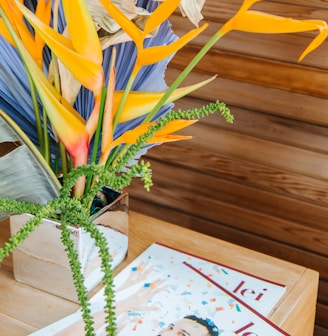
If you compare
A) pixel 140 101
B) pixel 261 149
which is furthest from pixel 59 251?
pixel 261 149

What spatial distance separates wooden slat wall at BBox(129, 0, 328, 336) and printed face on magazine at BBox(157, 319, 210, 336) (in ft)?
2.19

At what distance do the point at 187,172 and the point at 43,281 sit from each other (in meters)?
0.74

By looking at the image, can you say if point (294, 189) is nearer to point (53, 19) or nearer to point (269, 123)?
point (269, 123)

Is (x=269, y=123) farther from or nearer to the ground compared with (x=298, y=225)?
farther from the ground

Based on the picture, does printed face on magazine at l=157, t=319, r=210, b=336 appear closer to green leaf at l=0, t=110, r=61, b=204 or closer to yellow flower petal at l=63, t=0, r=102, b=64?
green leaf at l=0, t=110, r=61, b=204

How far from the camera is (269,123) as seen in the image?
1.59 metres

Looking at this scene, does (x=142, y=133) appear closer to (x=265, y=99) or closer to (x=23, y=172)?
(x=23, y=172)

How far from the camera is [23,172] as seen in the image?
0.95m

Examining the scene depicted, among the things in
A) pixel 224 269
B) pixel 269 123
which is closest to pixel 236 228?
pixel 269 123

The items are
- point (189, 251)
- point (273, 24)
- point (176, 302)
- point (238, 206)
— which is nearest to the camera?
point (273, 24)

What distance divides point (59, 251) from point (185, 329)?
0.68 feet

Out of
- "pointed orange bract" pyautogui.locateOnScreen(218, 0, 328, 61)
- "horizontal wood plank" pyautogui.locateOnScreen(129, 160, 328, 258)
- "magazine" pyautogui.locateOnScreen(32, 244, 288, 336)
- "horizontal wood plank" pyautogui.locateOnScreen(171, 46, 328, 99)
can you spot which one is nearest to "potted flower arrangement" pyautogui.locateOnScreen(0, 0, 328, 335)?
"pointed orange bract" pyautogui.locateOnScreen(218, 0, 328, 61)

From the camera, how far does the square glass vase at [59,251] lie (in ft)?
3.27

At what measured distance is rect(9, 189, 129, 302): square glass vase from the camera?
1.00m
